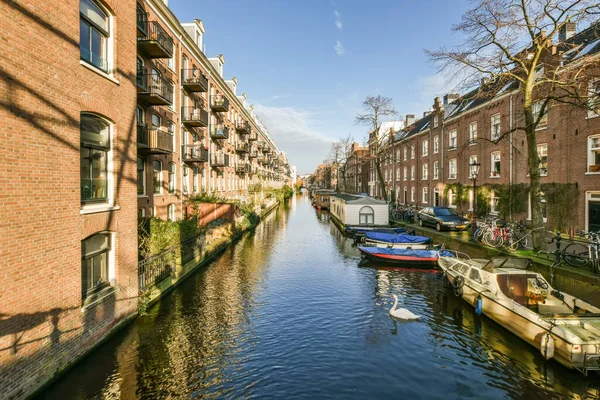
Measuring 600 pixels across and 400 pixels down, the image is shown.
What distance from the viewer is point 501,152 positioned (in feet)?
78.2

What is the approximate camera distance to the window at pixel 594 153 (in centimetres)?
1650

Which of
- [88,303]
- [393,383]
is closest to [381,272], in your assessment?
[393,383]

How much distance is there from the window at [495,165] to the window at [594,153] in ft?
24.1

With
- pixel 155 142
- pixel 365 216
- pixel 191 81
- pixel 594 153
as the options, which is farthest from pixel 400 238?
pixel 191 81

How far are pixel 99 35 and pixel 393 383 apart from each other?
11.3 m

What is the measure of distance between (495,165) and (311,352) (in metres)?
22.8

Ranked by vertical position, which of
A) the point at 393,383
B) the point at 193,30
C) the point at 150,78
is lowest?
the point at 393,383

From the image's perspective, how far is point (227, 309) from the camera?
11.1 m

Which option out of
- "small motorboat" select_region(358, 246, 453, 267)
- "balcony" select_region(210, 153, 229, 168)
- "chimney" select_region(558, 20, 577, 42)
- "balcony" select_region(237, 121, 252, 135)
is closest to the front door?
"small motorboat" select_region(358, 246, 453, 267)

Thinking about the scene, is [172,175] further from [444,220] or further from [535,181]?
[535,181]

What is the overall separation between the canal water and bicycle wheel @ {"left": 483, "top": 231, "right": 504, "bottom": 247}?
3945mm

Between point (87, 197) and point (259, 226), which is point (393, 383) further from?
point (259, 226)

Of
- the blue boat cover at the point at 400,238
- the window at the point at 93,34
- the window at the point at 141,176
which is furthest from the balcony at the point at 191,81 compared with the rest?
Result: the blue boat cover at the point at 400,238

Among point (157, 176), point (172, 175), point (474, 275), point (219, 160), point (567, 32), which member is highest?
point (567, 32)
